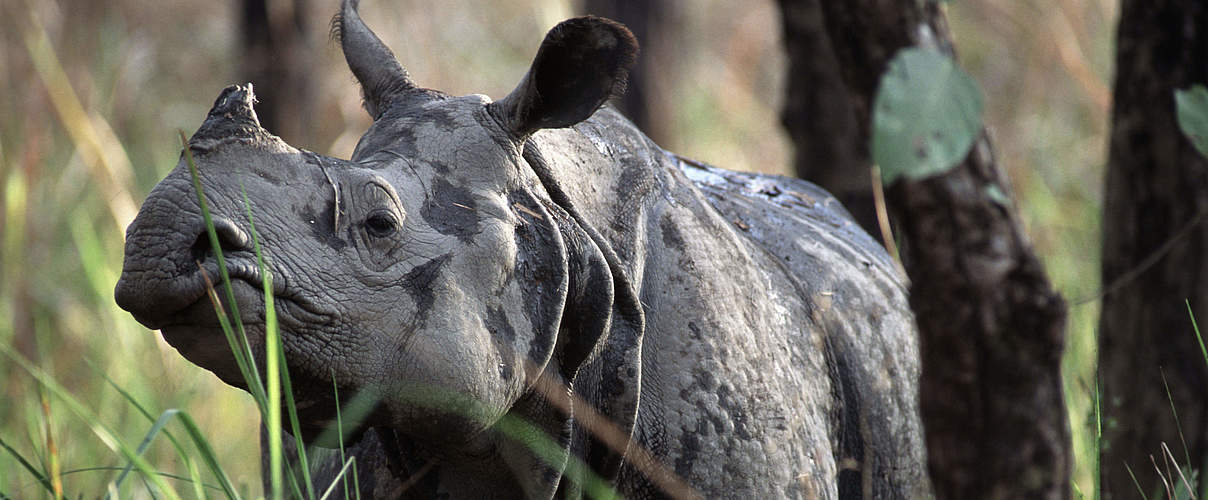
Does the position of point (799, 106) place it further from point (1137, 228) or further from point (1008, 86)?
point (1008, 86)

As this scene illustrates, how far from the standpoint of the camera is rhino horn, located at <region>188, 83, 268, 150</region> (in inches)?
75.3

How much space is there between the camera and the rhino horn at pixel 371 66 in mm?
2488

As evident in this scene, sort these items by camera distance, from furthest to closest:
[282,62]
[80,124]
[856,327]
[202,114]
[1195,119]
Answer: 1. [202,114]
2. [282,62]
3. [80,124]
4. [856,327]
5. [1195,119]

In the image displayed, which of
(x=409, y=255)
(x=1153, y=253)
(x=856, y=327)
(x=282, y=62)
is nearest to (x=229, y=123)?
(x=409, y=255)

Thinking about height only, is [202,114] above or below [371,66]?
above

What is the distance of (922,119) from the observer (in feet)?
5.96

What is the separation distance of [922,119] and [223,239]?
1.02 m

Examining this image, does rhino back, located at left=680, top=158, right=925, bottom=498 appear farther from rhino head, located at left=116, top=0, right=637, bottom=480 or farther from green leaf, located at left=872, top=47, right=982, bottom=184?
green leaf, located at left=872, top=47, right=982, bottom=184

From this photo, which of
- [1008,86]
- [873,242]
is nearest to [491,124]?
[873,242]

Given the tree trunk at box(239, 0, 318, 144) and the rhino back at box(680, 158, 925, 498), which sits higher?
the tree trunk at box(239, 0, 318, 144)

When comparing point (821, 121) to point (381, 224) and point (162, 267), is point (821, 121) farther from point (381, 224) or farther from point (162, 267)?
point (162, 267)

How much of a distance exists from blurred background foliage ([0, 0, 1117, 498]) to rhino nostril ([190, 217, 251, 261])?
2.00ft

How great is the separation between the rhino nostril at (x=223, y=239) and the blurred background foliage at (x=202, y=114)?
0.61m

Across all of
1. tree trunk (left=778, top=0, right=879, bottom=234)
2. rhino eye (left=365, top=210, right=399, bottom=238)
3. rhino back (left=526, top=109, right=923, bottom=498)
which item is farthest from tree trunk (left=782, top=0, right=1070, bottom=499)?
tree trunk (left=778, top=0, right=879, bottom=234)
